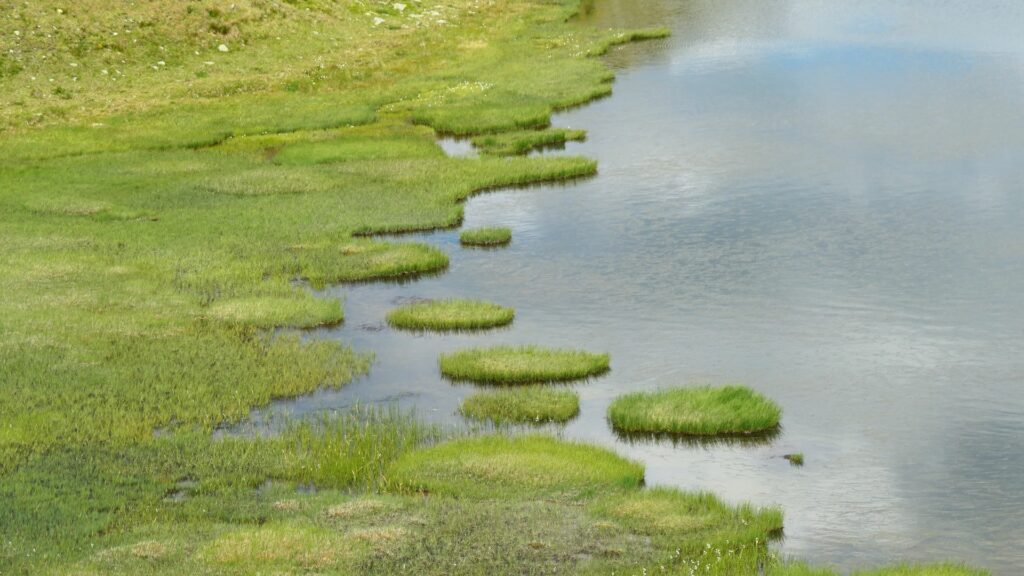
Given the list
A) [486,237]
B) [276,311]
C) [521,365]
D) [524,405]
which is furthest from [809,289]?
[276,311]

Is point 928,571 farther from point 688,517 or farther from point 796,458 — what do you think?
point 796,458

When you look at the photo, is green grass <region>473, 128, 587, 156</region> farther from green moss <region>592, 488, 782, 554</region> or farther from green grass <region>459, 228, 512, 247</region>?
green moss <region>592, 488, 782, 554</region>

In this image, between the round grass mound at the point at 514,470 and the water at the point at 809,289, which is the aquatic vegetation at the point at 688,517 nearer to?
the water at the point at 809,289

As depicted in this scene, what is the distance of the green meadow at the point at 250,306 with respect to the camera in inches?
698

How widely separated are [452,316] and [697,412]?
773 centimetres

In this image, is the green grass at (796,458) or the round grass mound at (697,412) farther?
the round grass mound at (697,412)

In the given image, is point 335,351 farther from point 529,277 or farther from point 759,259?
point 759,259

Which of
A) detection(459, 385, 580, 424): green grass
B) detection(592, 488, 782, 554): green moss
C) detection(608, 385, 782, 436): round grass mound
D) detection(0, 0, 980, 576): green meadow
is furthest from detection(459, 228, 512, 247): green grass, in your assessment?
detection(592, 488, 782, 554): green moss

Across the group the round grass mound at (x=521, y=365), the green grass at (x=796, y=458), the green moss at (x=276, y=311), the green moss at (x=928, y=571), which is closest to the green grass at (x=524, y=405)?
the round grass mound at (x=521, y=365)

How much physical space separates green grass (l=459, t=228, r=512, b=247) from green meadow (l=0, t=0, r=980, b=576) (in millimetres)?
1366

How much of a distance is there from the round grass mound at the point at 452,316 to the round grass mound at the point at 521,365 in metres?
2.13

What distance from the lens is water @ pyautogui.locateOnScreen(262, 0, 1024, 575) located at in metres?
20.1

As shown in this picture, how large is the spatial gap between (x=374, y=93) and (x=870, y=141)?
2215 centimetres

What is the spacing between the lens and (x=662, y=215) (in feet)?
120
